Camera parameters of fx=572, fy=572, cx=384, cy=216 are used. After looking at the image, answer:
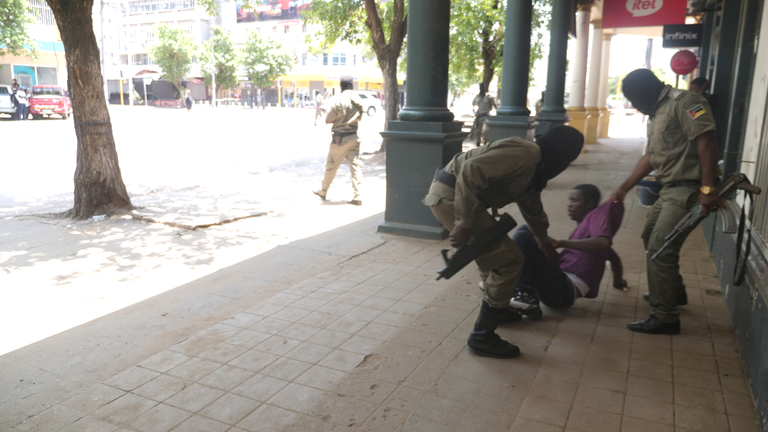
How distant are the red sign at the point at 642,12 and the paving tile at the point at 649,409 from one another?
1177 centimetres

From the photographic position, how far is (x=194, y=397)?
9.53ft

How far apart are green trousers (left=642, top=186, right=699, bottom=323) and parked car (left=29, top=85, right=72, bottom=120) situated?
31278 mm

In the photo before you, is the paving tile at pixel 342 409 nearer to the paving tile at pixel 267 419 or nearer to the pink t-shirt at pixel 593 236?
the paving tile at pixel 267 419

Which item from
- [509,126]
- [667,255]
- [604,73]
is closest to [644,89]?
[667,255]

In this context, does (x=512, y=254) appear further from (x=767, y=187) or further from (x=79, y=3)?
(x=79, y=3)

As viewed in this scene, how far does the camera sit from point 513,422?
8.68 ft

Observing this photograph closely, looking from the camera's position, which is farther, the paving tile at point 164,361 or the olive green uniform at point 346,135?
the olive green uniform at point 346,135

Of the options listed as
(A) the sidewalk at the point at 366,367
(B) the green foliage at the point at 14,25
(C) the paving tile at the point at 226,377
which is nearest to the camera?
(A) the sidewalk at the point at 366,367

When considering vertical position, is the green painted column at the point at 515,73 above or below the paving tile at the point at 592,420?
above

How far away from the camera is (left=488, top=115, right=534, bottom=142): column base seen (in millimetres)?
9453

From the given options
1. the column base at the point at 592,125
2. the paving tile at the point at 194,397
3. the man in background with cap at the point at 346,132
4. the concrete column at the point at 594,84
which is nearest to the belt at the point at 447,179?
the paving tile at the point at 194,397

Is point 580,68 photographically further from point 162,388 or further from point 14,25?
point 14,25

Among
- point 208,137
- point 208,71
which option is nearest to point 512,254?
point 208,137

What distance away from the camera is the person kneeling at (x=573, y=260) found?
12.2 feet
